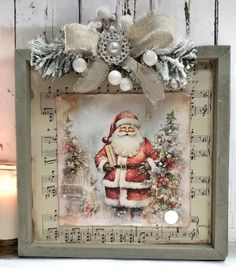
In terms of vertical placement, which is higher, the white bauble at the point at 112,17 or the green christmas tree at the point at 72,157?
the white bauble at the point at 112,17

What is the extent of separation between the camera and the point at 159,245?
810 mm

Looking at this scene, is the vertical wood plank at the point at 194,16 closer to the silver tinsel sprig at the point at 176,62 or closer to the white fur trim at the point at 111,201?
the silver tinsel sprig at the point at 176,62

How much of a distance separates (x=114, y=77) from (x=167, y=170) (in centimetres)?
19

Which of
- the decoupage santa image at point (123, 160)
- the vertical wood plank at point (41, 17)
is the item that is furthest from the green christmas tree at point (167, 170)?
the vertical wood plank at point (41, 17)

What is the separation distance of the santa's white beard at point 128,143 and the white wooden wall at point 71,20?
0.18m

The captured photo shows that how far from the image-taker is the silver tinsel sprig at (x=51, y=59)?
760 mm

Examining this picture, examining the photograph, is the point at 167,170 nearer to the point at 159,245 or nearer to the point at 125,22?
the point at 159,245

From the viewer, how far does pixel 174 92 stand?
795 millimetres

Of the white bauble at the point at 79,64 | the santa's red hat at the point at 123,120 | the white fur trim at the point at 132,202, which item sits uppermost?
the white bauble at the point at 79,64

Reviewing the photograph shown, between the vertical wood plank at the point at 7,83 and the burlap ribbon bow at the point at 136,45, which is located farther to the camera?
the vertical wood plank at the point at 7,83

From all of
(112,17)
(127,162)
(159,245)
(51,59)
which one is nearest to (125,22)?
(112,17)

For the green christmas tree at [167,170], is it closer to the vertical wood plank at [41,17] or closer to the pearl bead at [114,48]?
the pearl bead at [114,48]

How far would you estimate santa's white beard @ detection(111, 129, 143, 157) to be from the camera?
2.64 ft

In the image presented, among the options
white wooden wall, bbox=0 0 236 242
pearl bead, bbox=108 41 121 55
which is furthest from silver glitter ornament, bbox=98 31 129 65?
white wooden wall, bbox=0 0 236 242
